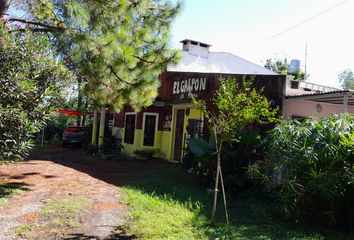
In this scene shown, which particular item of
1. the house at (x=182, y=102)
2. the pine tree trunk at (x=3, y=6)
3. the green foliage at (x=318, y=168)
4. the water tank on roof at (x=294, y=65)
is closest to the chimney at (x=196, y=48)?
the house at (x=182, y=102)

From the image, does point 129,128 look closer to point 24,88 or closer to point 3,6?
point 3,6

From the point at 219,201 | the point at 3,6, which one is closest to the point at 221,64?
the point at 219,201

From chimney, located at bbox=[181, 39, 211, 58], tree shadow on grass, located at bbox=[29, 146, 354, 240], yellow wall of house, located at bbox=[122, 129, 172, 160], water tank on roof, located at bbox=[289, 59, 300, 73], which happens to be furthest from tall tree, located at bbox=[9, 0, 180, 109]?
water tank on roof, located at bbox=[289, 59, 300, 73]

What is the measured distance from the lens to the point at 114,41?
8414 millimetres

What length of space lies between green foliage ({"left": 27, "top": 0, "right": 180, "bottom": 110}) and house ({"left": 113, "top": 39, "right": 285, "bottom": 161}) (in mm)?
778

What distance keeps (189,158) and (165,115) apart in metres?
4.48

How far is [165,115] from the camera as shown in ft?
54.9

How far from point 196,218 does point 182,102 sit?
335 inches

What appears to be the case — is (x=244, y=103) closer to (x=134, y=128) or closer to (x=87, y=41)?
(x=87, y=41)

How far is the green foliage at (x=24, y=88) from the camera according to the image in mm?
6996

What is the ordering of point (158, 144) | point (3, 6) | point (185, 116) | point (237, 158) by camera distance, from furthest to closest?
point (158, 144)
point (185, 116)
point (237, 158)
point (3, 6)

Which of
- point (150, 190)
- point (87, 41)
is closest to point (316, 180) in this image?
point (150, 190)

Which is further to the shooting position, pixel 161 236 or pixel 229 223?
pixel 229 223

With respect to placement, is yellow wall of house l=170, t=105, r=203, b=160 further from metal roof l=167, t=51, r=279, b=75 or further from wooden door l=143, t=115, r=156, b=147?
metal roof l=167, t=51, r=279, b=75
